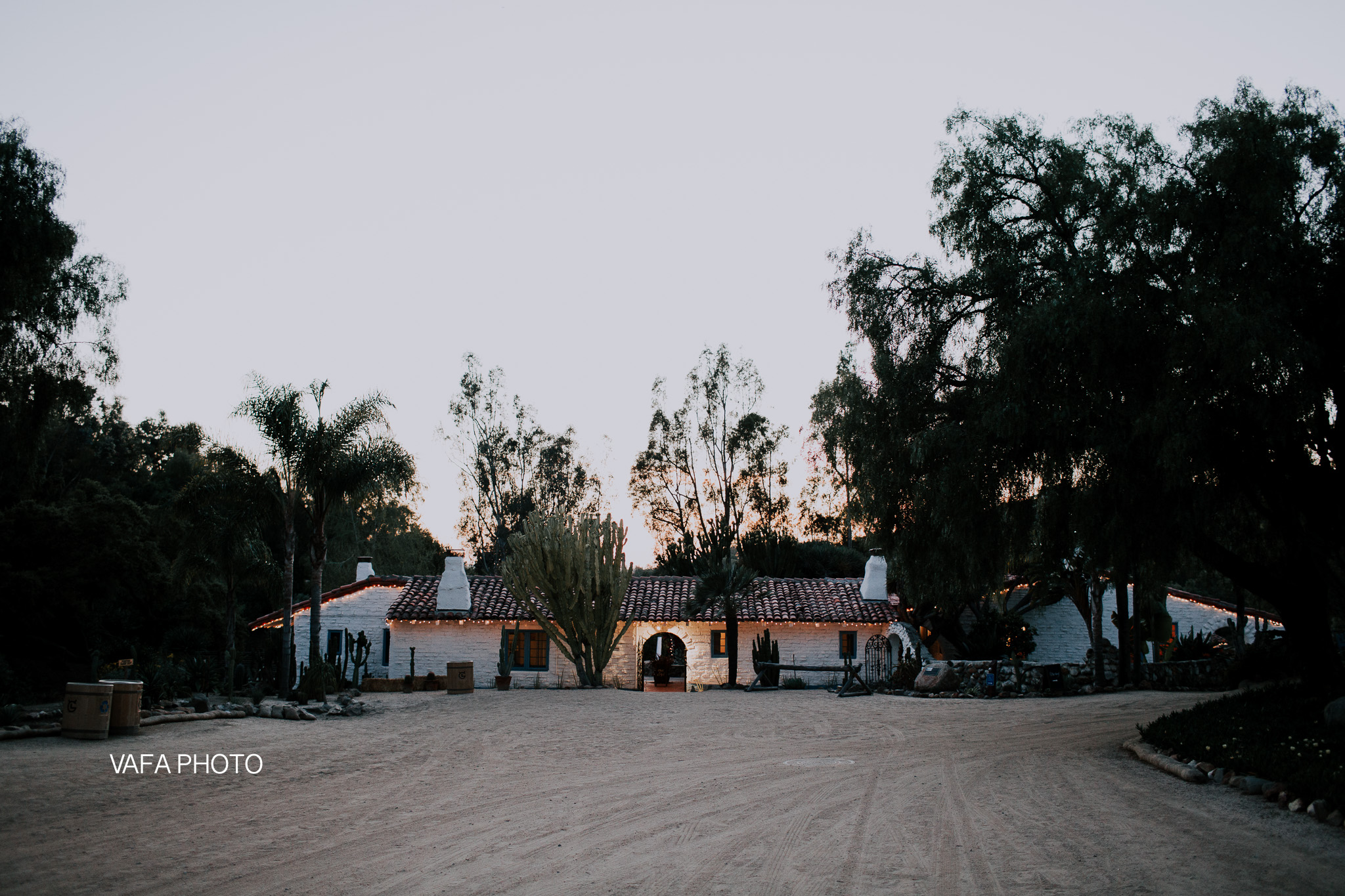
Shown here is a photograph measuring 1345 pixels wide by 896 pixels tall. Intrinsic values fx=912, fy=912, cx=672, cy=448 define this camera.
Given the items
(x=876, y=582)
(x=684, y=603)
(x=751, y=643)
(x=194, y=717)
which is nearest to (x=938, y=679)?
(x=876, y=582)

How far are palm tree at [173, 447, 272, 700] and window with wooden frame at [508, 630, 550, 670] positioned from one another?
7.38m

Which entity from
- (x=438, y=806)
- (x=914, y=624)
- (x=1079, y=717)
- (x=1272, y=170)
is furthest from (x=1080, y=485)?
(x=914, y=624)

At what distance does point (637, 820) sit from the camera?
7.44 meters

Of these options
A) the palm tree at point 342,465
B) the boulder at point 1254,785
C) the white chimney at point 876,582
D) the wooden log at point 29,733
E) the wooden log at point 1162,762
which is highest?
the palm tree at point 342,465

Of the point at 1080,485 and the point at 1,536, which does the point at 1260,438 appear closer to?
the point at 1080,485

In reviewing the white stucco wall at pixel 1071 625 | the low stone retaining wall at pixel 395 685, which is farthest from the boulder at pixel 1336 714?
the low stone retaining wall at pixel 395 685

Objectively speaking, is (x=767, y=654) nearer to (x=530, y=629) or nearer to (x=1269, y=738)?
(x=530, y=629)

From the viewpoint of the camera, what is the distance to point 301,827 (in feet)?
23.1

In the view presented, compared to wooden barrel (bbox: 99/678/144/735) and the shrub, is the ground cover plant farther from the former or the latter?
wooden barrel (bbox: 99/678/144/735)

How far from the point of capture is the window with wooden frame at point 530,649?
27719mm

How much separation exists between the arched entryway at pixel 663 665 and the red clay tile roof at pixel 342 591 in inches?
323

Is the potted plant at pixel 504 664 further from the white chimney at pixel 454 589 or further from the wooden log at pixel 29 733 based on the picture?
the wooden log at pixel 29 733

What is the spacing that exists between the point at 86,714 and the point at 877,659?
65.5 ft

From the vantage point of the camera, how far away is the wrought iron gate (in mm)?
25141
